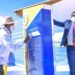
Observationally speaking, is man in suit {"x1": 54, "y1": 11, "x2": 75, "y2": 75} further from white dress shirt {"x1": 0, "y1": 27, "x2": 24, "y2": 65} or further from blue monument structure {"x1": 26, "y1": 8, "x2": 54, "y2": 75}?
white dress shirt {"x1": 0, "y1": 27, "x2": 24, "y2": 65}

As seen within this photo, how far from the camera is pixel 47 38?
3.59 metres

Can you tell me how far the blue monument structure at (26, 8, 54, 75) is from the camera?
3.55 m

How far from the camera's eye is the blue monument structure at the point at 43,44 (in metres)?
3.55

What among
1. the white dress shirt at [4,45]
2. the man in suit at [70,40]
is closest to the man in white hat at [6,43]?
the white dress shirt at [4,45]

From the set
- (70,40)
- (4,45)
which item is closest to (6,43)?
(4,45)

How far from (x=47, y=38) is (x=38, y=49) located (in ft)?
0.65

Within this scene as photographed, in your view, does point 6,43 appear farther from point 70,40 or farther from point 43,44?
point 70,40

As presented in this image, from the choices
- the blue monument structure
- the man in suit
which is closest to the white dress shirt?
the blue monument structure

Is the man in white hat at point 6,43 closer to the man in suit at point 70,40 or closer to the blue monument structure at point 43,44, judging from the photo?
the blue monument structure at point 43,44

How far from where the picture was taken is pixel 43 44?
11.7 feet

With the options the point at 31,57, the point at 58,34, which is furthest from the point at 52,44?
the point at 58,34

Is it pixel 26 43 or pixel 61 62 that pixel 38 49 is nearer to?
pixel 26 43

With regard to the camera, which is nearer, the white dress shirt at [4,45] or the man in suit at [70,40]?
the white dress shirt at [4,45]

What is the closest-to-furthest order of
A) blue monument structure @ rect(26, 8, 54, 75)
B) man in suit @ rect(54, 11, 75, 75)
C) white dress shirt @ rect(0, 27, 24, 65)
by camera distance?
1. blue monument structure @ rect(26, 8, 54, 75)
2. white dress shirt @ rect(0, 27, 24, 65)
3. man in suit @ rect(54, 11, 75, 75)
